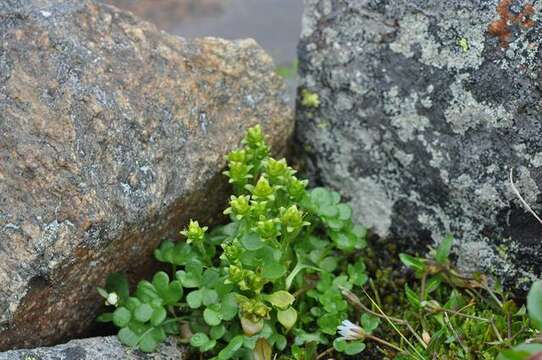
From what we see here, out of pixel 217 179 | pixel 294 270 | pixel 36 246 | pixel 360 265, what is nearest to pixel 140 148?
pixel 217 179

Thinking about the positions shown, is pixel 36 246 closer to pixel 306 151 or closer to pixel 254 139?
pixel 254 139

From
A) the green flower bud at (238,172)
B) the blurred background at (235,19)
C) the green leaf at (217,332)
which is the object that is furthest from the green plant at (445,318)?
the blurred background at (235,19)

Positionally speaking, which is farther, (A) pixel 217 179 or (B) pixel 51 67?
(A) pixel 217 179

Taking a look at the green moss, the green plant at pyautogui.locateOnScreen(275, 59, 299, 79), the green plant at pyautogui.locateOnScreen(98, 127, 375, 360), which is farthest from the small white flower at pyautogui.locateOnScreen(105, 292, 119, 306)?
the green plant at pyautogui.locateOnScreen(275, 59, 299, 79)

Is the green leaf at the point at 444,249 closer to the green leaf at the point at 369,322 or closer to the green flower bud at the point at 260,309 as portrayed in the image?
the green leaf at the point at 369,322

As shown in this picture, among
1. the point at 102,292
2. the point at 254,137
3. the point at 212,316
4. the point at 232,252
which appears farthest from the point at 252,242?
the point at 102,292

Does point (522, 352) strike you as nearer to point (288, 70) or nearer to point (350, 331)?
point (350, 331)

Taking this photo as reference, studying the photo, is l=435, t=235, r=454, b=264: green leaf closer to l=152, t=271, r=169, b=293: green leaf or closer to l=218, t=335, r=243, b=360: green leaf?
l=218, t=335, r=243, b=360: green leaf
